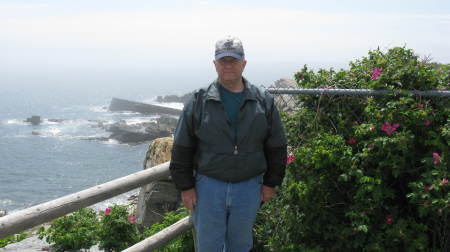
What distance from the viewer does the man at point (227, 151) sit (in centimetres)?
300

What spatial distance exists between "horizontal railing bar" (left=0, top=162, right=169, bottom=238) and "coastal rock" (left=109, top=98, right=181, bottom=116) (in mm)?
89917

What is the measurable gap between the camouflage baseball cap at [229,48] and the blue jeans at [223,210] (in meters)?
0.91

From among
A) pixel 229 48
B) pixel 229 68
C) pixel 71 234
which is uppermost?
pixel 229 48

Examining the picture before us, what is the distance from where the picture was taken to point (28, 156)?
63.6 meters

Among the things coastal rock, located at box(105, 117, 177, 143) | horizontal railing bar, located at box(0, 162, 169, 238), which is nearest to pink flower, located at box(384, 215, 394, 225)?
horizontal railing bar, located at box(0, 162, 169, 238)

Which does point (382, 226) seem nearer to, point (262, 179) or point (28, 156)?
point (262, 179)

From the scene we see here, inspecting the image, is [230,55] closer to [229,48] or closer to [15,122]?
[229,48]

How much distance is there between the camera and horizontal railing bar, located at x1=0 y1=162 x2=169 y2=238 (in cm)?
280

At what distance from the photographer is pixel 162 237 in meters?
4.18

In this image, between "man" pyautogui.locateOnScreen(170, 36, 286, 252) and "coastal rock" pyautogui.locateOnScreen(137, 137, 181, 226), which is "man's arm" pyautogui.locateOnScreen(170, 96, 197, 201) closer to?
"man" pyautogui.locateOnScreen(170, 36, 286, 252)

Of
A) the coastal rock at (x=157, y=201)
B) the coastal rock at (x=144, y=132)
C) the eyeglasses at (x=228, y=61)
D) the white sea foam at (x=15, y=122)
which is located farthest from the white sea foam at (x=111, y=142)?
the eyeglasses at (x=228, y=61)

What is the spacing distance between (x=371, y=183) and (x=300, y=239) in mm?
927

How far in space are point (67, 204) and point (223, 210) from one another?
3.85 feet

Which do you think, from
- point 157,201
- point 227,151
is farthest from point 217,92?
point 157,201
